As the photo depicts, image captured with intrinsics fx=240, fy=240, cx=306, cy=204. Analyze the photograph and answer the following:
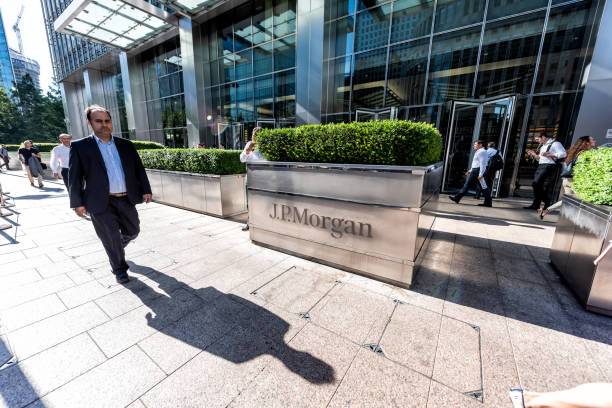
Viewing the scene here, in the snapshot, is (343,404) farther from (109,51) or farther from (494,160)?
(109,51)

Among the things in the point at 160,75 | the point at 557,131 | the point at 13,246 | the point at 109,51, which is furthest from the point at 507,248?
the point at 109,51

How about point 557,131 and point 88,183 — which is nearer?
point 88,183

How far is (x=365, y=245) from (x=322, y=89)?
9435 millimetres

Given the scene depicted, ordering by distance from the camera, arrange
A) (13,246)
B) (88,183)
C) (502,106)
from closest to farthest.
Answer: (88,183), (13,246), (502,106)

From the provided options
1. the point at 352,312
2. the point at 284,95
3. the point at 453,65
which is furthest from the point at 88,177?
Answer: the point at 284,95

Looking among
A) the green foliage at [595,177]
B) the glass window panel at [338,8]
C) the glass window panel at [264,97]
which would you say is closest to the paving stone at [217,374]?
the green foliage at [595,177]

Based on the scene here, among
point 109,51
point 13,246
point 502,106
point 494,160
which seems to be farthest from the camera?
point 109,51

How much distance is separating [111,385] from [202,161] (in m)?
5.34

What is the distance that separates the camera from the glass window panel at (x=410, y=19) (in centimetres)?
886

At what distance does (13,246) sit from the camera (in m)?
4.24

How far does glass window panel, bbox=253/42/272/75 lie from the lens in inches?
518

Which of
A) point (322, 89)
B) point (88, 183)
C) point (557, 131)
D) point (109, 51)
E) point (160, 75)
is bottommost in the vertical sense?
point (88, 183)

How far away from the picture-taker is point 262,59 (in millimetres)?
13516

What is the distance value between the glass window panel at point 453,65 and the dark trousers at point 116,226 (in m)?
9.97
